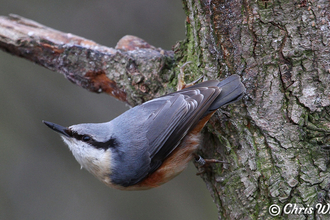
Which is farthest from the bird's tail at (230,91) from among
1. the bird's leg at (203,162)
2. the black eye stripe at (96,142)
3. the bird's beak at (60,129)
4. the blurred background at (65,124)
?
the blurred background at (65,124)

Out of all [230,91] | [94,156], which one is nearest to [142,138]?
[94,156]

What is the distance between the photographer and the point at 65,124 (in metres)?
5.17

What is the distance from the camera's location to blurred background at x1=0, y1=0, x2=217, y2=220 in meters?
5.20

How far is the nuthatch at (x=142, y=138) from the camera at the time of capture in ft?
8.14

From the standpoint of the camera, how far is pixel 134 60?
3.00 metres

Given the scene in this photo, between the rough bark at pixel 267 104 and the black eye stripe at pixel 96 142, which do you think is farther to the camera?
the black eye stripe at pixel 96 142

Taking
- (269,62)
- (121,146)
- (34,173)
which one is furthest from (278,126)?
(34,173)

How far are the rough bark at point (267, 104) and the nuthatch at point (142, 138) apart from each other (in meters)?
0.17

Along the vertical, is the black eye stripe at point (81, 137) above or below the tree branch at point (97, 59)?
below

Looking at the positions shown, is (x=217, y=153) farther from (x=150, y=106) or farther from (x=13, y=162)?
(x=13, y=162)

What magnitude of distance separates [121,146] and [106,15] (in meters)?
3.39

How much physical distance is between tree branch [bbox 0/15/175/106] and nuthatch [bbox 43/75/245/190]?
42 centimetres

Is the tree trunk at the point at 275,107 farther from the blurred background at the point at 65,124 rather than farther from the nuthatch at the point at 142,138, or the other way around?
the blurred background at the point at 65,124

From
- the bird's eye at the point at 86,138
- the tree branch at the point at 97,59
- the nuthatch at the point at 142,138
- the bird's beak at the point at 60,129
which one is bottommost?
the nuthatch at the point at 142,138
